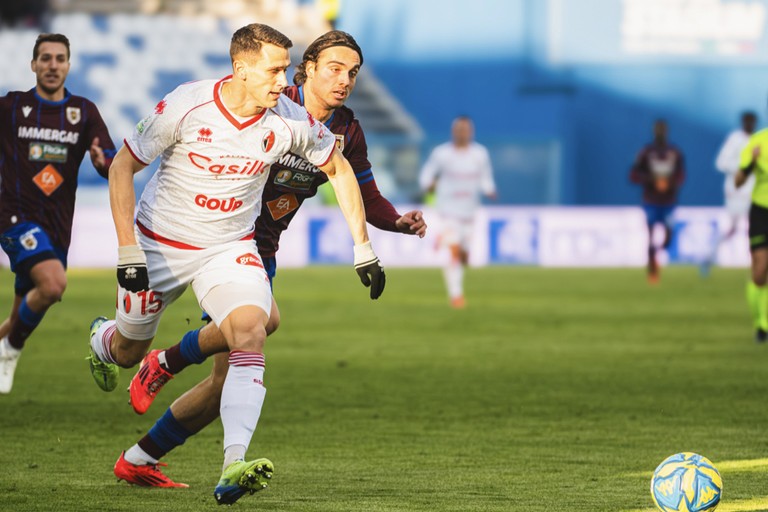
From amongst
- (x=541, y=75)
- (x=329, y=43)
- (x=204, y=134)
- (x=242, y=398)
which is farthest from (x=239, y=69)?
(x=541, y=75)

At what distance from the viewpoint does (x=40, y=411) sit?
9.05 meters

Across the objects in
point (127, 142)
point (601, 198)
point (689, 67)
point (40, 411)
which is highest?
point (127, 142)

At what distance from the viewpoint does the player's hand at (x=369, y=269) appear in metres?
6.36

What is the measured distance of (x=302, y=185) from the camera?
6906 millimetres

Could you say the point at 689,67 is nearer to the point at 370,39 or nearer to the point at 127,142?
the point at 370,39

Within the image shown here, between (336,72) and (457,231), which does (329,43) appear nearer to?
(336,72)

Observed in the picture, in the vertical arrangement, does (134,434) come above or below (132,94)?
above

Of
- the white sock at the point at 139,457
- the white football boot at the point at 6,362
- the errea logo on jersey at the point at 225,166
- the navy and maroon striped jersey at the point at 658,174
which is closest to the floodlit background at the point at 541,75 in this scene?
the navy and maroon striped jersey at the point at 658,174

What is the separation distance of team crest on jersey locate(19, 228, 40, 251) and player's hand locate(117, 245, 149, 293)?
360cm

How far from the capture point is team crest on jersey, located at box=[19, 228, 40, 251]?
940 cm

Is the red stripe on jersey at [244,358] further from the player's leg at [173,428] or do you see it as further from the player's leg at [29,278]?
the player's leg at [29,278]

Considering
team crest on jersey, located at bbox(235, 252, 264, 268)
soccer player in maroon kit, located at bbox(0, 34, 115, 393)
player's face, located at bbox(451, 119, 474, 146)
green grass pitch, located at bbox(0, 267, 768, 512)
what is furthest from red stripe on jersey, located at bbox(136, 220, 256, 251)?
player's face, located at bbox(451, 119, 474, 146)

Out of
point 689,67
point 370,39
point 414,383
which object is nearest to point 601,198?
point 689,67

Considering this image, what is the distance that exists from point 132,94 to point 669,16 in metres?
13.9
